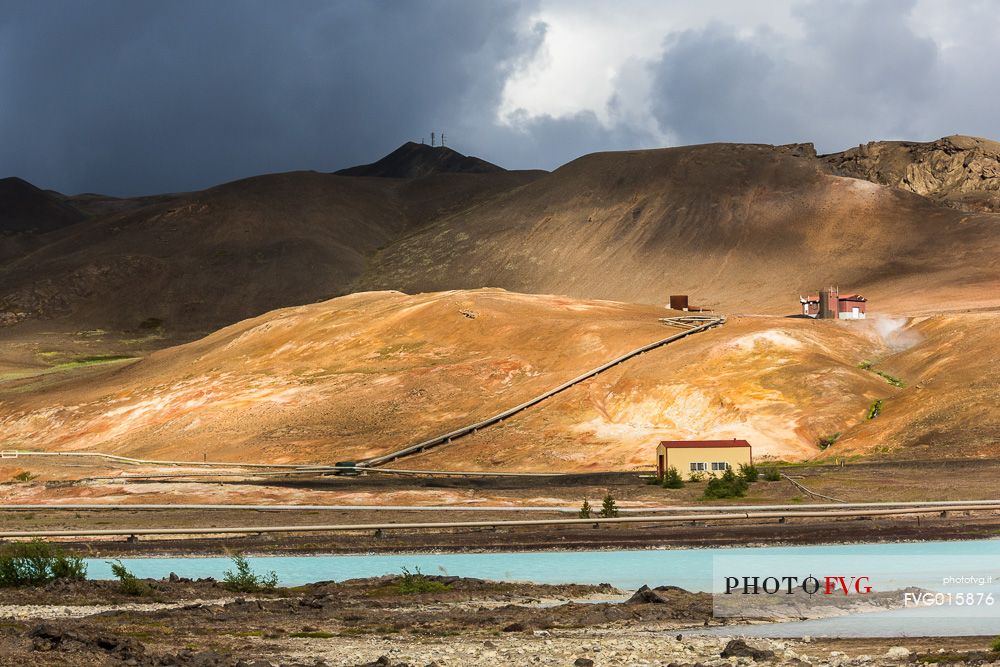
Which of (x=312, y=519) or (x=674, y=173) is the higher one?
(x=674, y=173)

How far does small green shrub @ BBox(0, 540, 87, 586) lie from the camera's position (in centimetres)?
2705

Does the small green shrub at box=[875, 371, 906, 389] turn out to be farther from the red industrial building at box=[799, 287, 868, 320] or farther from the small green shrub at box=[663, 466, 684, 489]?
the red industrial building at box=[799, 287, 868, 320]

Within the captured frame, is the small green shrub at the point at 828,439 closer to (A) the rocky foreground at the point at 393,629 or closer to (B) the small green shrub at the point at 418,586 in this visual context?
(A) the rocky foreground at the point at 393,629

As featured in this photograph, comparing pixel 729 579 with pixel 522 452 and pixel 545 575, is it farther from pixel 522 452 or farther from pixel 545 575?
pixel 522 452

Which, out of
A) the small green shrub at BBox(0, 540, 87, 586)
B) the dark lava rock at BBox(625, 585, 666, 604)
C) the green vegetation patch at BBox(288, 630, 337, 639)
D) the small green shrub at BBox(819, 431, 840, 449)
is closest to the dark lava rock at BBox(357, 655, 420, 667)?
the green vegetation patch at BBox(288, 630, 337, 639)

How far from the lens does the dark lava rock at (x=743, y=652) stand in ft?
55.1

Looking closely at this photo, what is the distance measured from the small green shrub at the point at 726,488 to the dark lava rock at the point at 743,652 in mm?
28684

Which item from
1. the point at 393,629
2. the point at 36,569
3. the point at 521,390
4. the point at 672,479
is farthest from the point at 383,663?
the point at 521,390

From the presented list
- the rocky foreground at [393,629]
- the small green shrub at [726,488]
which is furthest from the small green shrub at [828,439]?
the rocky foreground at [393,629]

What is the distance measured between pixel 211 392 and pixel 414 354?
1342 centimetres

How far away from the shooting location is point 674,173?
181375 millimetres

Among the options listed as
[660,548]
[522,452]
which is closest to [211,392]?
[522,452]

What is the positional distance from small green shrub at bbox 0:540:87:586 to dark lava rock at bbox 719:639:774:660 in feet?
50.4

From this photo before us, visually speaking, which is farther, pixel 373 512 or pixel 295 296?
pixel 295 296
